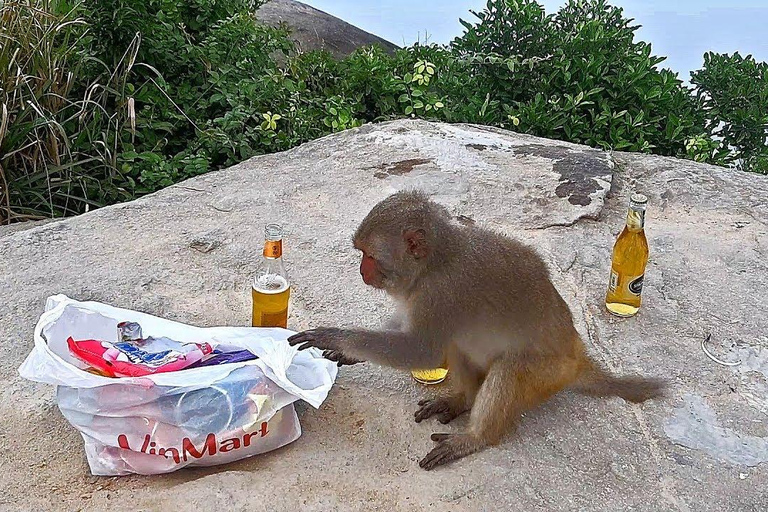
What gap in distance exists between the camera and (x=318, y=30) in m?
9.02

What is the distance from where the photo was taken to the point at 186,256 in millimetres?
3670

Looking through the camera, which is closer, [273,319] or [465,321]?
[465,321]

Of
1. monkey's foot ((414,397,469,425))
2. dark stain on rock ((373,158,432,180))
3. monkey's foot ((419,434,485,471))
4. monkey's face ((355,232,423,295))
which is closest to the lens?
monkey's foot ((419,434,485,471))

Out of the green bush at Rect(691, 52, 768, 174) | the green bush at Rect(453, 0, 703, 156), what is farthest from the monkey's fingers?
the green bush at Rect(691, 52, 768, 174)

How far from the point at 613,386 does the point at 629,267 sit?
0.70 metres

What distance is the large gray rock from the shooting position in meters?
2.47

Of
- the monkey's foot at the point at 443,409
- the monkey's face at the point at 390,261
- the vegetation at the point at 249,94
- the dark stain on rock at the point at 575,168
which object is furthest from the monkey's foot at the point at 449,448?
the vegetation at the point at 249,94

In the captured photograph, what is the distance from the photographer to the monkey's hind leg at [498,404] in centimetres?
260

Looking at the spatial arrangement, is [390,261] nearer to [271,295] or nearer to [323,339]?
[323,339]

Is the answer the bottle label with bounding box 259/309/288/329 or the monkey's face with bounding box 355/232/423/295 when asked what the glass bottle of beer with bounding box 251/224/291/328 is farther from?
the monkey's face with bounding box 355/232/423/295

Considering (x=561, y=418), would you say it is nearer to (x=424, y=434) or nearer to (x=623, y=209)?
(x=424, y=434)

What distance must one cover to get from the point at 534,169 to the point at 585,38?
5.98 feet

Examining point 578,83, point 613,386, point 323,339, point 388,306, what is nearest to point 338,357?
point 323,339

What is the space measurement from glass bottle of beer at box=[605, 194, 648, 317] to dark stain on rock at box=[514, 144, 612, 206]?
0.84m
